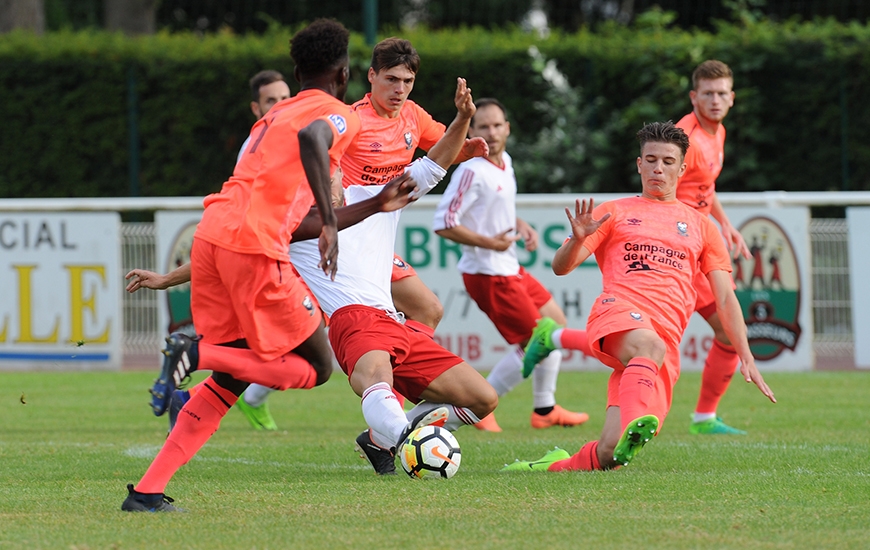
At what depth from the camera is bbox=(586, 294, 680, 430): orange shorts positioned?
582cm

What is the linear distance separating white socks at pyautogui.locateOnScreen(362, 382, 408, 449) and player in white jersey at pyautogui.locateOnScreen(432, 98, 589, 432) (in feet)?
9.15

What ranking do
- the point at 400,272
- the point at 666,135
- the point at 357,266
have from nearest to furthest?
the point at 357,266 < the point at 666,135 < the point at 400,272

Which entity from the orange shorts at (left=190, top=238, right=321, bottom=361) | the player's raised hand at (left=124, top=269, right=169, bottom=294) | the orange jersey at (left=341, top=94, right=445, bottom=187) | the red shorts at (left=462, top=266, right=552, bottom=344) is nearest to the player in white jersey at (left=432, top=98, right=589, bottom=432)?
the red shorts at (left=462, top=266, right=552, bottom=344)

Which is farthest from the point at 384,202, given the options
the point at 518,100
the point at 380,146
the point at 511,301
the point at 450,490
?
the point at 518,100

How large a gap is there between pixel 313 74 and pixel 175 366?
1.43 metres

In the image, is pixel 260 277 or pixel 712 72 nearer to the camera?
pixel 260 277

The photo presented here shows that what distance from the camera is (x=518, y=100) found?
1503 cm

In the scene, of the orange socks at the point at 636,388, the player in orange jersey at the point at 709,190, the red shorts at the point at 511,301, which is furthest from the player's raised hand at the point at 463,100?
the red shorts at the point at 511,301

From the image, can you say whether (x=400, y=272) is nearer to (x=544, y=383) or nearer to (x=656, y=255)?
(x=656, y=255)

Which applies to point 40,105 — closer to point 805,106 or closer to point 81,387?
point 81,387

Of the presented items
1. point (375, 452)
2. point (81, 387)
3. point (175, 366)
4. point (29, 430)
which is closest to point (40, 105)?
point (81, 387)

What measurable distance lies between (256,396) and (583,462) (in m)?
2.93

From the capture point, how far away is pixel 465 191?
829cm

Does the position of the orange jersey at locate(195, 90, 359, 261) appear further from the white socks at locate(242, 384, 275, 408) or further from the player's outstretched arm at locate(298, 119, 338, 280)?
the white socks at locate(242, 384, 275, 408)
